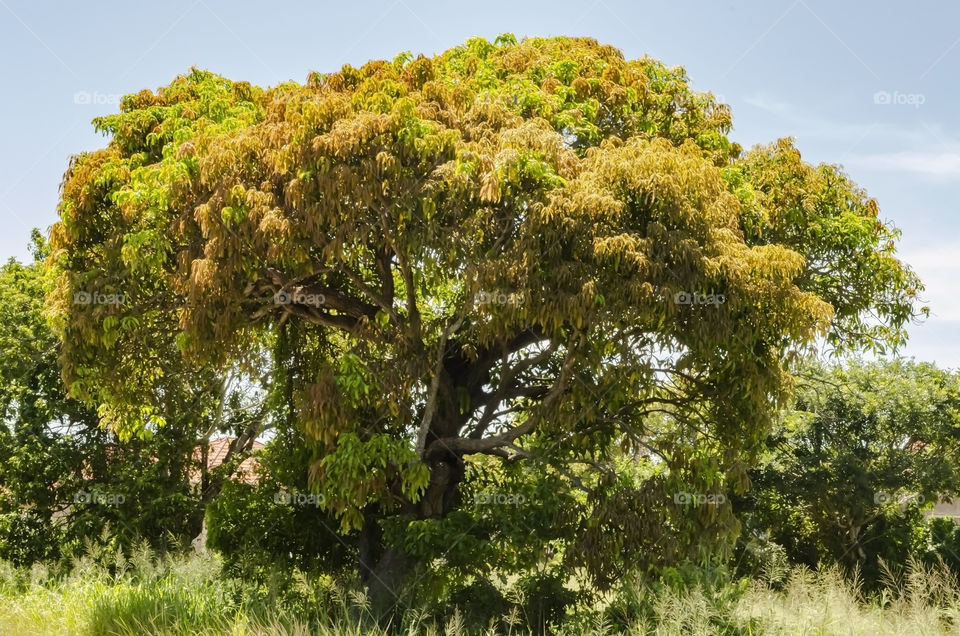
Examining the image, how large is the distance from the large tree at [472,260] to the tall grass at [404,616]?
4.57 feet

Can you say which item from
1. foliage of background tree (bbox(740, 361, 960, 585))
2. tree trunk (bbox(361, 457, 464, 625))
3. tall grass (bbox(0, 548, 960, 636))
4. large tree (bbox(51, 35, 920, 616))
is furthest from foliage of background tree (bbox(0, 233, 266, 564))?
foliage of background tree (bbox(740, 361, 960, 585))

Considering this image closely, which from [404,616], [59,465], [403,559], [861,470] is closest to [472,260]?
[404,616]

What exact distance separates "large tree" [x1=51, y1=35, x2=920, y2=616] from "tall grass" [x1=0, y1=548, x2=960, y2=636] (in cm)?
139

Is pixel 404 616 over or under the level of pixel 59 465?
under

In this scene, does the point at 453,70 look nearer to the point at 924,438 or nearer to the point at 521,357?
the point at 521,357

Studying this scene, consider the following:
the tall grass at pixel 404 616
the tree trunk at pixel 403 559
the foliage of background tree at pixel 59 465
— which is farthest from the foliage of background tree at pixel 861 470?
the foliage of background tree at pixel 59 465

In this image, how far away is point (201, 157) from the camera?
1026cm

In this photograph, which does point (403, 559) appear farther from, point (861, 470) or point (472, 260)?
point (861, 470)

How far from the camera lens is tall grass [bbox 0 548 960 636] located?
7191mm

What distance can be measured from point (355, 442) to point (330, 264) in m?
2.41

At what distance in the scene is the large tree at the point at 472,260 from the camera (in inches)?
366

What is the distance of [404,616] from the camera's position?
28.8ft

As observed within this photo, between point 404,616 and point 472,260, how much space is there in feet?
12.8

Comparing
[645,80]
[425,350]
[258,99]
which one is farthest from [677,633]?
[258,99]
